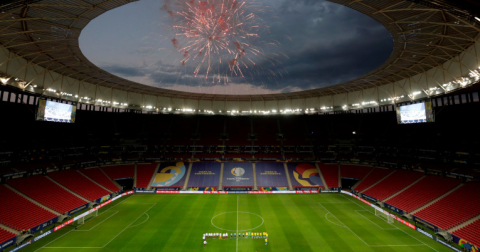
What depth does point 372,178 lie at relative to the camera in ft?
133

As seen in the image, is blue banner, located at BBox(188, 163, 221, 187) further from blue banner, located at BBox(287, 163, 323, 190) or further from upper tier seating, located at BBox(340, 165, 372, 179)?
upper tier seating, located at BBox(340, 165, 372, 179)

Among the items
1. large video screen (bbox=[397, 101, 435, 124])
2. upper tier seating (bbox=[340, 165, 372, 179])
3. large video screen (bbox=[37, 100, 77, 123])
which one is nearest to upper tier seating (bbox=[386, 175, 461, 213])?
large video screen (bbox=[397, 101, 435, 124])

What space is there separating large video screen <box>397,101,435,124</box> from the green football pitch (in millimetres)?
13496

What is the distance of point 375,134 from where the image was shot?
1944 inches

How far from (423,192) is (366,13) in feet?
85.6

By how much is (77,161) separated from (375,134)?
60.5 metres

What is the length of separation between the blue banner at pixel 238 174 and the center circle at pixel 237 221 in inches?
545

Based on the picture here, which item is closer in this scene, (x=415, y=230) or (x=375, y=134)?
(x=415, y=230)

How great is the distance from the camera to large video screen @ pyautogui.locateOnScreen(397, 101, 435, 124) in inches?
1101

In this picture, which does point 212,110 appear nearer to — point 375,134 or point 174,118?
point 174,118

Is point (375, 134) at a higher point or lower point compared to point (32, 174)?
higher

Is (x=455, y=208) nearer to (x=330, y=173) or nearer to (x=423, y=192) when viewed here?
(x=423, y=192)

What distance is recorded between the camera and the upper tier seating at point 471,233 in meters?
20.0

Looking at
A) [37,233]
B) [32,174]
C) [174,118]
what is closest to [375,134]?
[174,118]
